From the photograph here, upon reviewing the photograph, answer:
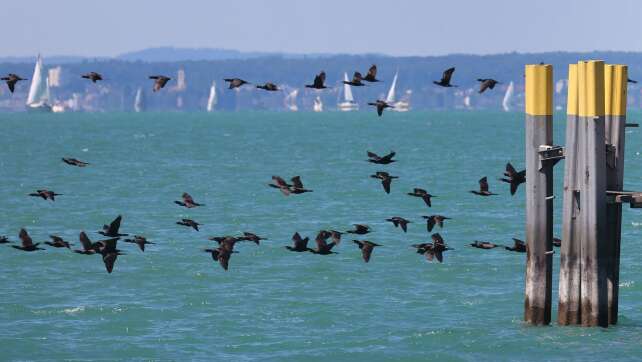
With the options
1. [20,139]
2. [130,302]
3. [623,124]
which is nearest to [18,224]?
[130,302]

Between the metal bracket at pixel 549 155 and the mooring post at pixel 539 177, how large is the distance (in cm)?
4

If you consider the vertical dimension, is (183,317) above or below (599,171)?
below

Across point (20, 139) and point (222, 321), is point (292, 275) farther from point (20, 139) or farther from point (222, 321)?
point (20, 139)

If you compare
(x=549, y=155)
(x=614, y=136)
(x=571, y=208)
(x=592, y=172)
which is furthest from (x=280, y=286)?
(x=592, y=172)

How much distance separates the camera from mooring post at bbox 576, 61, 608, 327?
1278 inches

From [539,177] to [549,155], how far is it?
53 centimetres

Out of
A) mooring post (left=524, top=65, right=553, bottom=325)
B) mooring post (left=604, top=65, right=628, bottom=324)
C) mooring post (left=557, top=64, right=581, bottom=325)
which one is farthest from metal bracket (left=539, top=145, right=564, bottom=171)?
mooring post (left=604, top=65, right=628, bottom=324)

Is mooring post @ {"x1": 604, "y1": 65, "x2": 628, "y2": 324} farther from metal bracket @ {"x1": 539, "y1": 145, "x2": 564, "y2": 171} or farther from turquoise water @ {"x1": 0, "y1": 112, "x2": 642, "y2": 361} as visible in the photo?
turquoise water @ {"x1": 0, "y1": 112, "x2": 642, "y2": 361}

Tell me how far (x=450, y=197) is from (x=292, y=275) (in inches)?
1217

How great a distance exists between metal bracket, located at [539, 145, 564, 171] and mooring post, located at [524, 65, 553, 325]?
1.8 inches

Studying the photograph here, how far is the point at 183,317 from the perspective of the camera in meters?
39.8

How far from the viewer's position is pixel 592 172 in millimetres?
32469

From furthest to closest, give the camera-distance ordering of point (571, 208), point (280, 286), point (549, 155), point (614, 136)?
point (280, 286)
point (614, 136)
point (549, 155)
point (571, 208)

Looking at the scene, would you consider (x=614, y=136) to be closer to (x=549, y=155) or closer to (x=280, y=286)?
(x=549, y=155)
